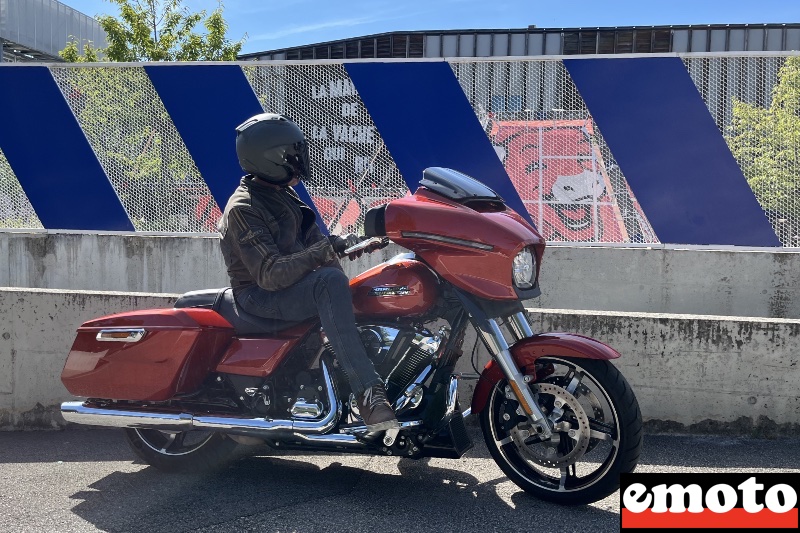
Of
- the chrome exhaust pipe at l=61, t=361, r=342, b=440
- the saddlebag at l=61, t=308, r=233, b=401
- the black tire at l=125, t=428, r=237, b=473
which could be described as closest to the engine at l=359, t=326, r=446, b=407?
the chrome exhaust pipe at l=61, t=361, r=342, b=440

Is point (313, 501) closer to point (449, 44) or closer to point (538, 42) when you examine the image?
point (538, 42)

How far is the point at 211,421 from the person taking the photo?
448cm

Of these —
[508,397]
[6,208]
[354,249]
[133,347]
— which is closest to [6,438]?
[133,347]

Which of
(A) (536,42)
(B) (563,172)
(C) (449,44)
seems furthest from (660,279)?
(C) (449,44)

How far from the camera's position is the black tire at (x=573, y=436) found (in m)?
4.04

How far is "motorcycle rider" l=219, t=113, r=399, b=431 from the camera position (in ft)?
13.7

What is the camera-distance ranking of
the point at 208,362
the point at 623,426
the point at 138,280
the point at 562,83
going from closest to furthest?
the point at 623,426 < the point at 208,362 < the point at 562,83 < the point at 138,280

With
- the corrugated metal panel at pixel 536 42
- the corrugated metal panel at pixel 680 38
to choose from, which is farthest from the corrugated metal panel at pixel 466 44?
the corrugated metal panel at pixel 680 38

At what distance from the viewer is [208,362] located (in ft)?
15.1

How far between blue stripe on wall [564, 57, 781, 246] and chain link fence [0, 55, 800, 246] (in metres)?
0.10

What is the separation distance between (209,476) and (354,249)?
1468 mm

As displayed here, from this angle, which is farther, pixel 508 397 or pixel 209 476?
pixel 209 476

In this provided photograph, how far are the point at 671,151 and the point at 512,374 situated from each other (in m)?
4.99

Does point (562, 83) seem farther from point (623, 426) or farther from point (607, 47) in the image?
point (607, 47)
